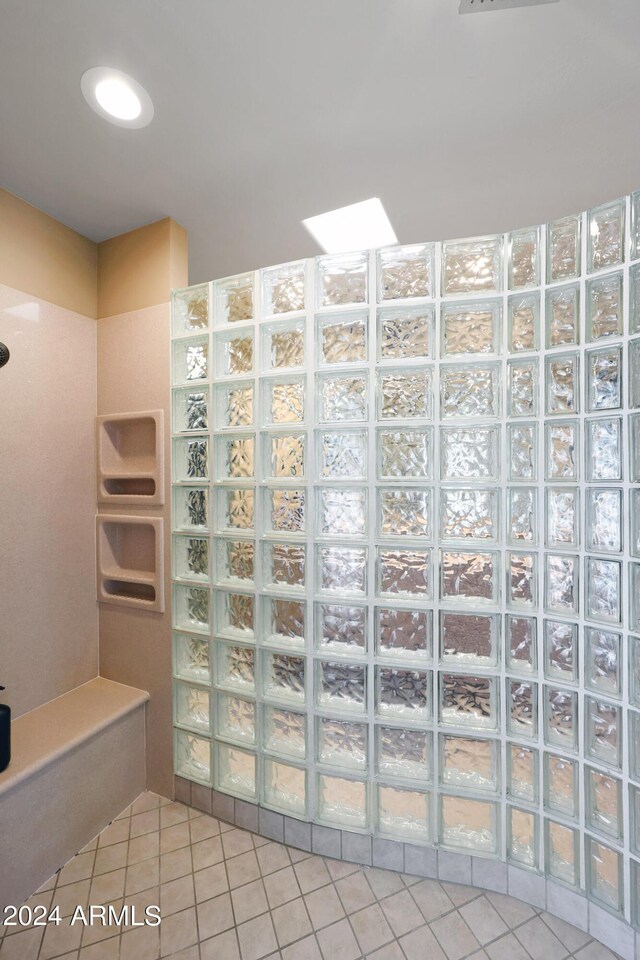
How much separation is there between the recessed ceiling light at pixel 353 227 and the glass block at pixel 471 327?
0.60 meters

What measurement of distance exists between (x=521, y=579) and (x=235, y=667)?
3.37 feet

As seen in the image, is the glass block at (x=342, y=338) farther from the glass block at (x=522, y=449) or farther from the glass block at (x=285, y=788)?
the glass block at (x=285, y=788)

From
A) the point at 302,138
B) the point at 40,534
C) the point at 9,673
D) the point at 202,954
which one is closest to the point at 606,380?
the point at 302,138

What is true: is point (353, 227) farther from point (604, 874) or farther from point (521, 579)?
point (604, 874)

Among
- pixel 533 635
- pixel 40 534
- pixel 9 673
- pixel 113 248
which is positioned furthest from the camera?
pixel 113 248

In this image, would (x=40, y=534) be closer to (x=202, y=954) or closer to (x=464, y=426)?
(x=202, y=954)

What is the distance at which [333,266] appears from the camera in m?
1.35

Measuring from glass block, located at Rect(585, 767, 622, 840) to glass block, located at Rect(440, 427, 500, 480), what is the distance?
0.86 metres

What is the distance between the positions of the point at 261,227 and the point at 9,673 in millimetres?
1932

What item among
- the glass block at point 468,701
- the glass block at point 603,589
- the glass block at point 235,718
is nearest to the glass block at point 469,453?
the glass block at point 603,589

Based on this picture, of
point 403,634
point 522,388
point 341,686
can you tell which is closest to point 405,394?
point 522,388

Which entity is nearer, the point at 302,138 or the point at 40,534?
the point at 302,138

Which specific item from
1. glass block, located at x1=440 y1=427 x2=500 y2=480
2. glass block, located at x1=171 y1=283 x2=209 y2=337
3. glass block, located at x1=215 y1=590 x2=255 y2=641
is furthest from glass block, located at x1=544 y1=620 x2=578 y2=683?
glass block, located at x1=171 y1=283 x2=209 y2=337

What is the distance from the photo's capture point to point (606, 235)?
43.4 inches
